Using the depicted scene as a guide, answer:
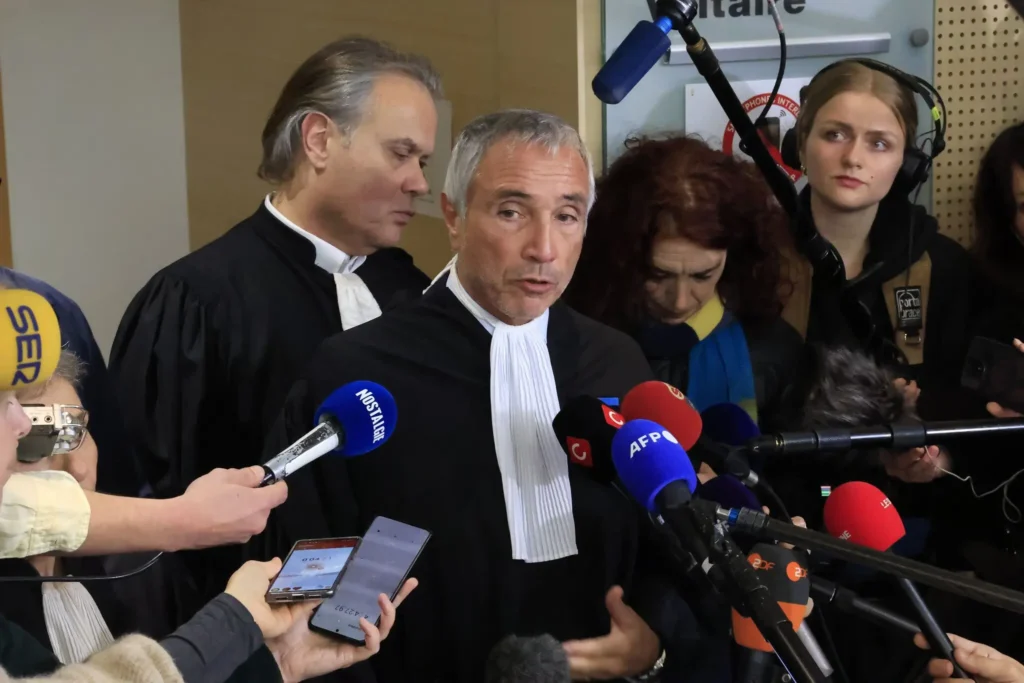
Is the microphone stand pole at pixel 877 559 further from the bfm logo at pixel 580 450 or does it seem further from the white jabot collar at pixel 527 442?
the white jabot collar at pixel 527 442

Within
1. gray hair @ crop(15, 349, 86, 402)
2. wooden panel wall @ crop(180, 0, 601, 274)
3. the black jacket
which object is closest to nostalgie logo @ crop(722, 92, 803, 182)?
the black jacket

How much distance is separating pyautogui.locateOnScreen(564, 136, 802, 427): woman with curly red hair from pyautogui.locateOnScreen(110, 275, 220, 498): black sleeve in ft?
2.11

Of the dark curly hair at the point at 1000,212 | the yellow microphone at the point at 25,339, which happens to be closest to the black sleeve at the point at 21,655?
the yellow microphone at the point at 25,339

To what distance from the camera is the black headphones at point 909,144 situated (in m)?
2.10

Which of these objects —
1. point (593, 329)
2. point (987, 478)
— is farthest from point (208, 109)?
point (987, 478)

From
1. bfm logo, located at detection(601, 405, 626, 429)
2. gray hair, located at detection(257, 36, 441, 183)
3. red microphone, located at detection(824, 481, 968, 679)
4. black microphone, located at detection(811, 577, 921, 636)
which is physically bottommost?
black microphone, located at detection(811, 577, 921, 636)

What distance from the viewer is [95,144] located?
342 cm

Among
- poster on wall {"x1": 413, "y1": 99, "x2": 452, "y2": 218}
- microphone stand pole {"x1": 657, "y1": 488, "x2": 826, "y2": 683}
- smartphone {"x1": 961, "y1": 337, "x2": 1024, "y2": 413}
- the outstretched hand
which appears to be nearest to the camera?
microphone stand pole {"x1": 657, "y1": 488, "x2": 826, "y2": 683}

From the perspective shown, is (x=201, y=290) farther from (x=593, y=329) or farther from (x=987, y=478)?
(x=987, y=478)

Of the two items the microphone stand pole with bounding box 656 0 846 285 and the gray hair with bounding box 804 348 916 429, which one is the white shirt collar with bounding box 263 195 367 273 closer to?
the microphone stand pole with bounding box 656 0 846 285

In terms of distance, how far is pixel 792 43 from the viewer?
7.49 ft

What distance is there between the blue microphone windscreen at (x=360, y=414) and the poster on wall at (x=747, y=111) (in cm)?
112

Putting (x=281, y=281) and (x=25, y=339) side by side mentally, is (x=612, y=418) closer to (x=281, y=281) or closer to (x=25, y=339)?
(x=25, y=339)

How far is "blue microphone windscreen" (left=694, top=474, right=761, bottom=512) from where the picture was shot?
134 cm
